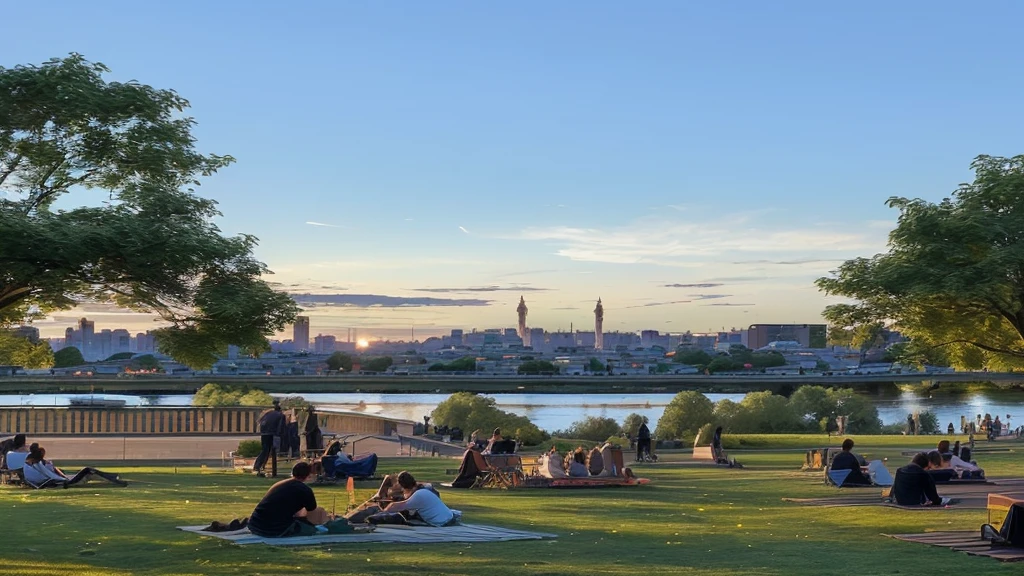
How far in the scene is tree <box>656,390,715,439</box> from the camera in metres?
50.0

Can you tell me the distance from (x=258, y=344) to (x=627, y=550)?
6.11m

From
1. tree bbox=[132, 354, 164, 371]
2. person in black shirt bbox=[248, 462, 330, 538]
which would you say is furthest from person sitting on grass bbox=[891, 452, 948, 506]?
tree bbox=[132, 354, 164, 371]

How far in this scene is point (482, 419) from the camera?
169 ft

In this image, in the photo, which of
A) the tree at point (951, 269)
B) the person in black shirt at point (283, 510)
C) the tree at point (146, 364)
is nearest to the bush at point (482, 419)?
the tree at point (951, 269)

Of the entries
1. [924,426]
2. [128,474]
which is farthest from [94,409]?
[924,426]

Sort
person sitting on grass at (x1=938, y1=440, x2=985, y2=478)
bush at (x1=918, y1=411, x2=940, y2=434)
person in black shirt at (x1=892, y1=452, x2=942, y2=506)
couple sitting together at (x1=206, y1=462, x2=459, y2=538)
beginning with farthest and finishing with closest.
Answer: bush at (x1=918, y1=411, x2=940, y2=434) → person sitting on grass at (x1=938, y1=440, x2=985, y2=478) → person in black shirt at (x1=892, y1=452, x2=942, y2=506) → couple sitting together at (x1=206, y1=462, x2=459, y2=538)

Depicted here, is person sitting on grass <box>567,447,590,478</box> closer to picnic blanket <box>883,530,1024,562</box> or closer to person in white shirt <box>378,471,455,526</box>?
person in white shirt <box>378,471,455,526</box>

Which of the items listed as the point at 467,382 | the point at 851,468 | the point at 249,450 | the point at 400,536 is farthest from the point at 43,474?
the point at 467,382

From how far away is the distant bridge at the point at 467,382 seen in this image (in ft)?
456

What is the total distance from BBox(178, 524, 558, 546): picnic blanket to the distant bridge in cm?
12633

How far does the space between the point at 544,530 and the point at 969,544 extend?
16.4 feet

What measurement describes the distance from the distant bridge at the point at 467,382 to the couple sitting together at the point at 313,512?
412ft

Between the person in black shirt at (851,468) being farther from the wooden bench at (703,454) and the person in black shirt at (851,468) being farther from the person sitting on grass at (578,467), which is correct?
the wooden bench at (703,454)

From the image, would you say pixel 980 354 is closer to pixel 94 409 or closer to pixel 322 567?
pixel 322 567
